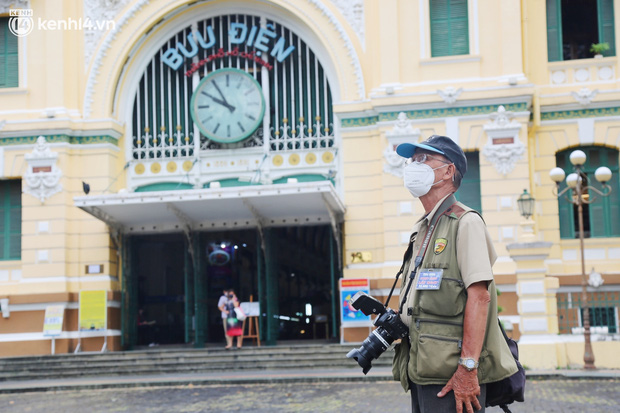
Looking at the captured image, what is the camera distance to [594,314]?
20.4m

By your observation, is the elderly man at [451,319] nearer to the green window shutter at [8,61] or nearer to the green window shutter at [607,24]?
the green window shutter at [607,24]

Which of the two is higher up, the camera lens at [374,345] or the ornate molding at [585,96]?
the ornate molding at [585,96]

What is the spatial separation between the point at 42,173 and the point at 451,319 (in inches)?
831

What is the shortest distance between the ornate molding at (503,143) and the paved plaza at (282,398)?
24.1 ft

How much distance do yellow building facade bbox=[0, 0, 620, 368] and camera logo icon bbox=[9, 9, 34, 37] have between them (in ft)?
0.20

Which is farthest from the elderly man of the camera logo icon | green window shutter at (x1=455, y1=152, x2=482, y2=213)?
the camera logo icon

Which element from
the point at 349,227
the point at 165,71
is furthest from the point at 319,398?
the point at 165,71

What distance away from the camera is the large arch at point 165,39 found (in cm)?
2428

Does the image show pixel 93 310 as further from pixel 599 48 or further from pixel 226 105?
pixel 599 48

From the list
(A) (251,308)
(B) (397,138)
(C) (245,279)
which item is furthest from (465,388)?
(C) (245,279)

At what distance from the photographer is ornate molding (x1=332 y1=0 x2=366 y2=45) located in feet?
79.7

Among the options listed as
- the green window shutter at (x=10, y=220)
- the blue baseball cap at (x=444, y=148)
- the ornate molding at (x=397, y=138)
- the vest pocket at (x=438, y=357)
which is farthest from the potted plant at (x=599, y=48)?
the vest pocket at (x=438, y=357)

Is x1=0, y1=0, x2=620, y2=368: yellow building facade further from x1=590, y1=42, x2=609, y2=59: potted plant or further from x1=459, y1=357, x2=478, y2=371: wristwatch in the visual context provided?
x1=459, y1=357, x2=478, y2=371: wristwatch

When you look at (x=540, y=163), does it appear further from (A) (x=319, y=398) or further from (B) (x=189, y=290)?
(A) (x=319, y=398)
